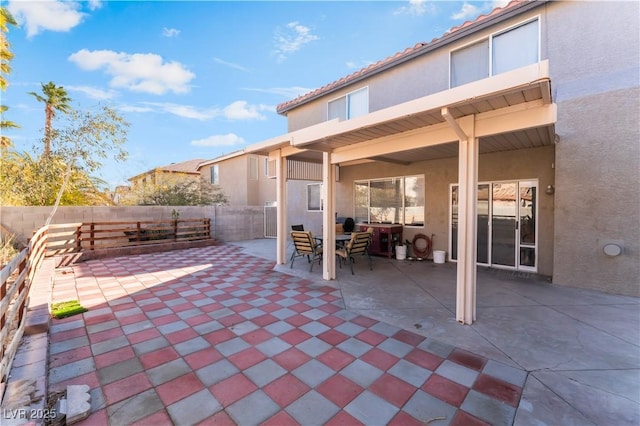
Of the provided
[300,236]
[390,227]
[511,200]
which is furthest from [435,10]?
[300,236]

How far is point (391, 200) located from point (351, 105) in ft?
10.8

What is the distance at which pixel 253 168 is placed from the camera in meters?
16.6

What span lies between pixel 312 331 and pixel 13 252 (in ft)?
24.9

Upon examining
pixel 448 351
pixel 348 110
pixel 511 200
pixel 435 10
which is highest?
pixel 435 10

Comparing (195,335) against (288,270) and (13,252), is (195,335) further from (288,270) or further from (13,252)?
(13,252)

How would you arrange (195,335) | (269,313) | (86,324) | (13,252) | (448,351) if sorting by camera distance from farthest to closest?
(13,252), (269,313), (86,324), (195,335), (448,351)

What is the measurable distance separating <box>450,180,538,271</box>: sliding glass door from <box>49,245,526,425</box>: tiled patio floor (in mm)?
4670

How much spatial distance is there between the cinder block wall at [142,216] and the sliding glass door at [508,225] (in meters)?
9.55

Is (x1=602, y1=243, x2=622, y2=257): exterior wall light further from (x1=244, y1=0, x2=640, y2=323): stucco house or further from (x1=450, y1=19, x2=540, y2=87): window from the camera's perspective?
(x1=450, y1=19, x2=540, y2=87): window

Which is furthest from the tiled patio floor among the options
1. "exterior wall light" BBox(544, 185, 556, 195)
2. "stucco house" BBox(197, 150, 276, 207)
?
"stucco house" BBox(197, 150, 276, 207)

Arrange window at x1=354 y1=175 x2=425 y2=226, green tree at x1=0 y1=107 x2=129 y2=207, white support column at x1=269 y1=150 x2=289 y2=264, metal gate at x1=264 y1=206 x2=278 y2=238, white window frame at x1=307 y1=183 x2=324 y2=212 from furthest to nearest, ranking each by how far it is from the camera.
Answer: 1. metal gate at x1=264 y1=206 x2=278 y2=238
2. white window frame at x1=307 y1=183 x2=324 y2=212
3. green tree at x1=0 y1=107 x2=129 y2=207
4. window at x1=354 y1=175 x2=425 y2=226
5. white support column at x1=269 y1=150 x2=289 y2=264

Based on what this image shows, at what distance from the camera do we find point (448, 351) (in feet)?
9.82

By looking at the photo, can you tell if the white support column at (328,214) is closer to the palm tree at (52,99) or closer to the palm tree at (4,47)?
the palm tree at (4,47)

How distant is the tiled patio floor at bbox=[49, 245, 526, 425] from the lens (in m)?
2.09
